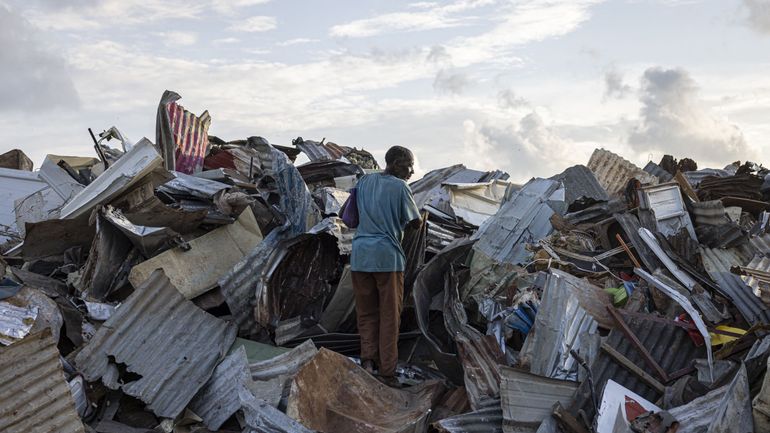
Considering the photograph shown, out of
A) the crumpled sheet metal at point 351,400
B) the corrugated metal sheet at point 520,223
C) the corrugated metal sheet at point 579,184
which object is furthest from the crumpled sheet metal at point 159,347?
the corrugated metal sheet at point 579,184

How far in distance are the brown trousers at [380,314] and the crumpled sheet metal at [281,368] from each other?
454 mm

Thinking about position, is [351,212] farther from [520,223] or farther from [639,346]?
[520,223]

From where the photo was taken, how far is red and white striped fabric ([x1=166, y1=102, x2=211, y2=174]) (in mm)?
9883

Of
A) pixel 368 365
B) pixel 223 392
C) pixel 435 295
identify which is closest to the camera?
pixel 223 392

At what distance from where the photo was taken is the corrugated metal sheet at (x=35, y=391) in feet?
16.2

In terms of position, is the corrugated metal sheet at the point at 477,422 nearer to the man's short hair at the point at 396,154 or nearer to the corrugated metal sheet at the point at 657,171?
the man's short hair at the point at 396,154

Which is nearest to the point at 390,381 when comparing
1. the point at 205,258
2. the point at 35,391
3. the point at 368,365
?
the point at 368,365

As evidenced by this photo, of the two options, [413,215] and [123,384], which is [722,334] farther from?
[123,384]

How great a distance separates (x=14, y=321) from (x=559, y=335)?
387cm

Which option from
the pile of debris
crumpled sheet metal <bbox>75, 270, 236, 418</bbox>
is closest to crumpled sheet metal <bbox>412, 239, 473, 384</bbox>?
the pile of debris

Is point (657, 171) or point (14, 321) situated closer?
point (14, 321)

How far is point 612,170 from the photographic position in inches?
449

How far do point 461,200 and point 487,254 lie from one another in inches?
82.7

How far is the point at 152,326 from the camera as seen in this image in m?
6.18
